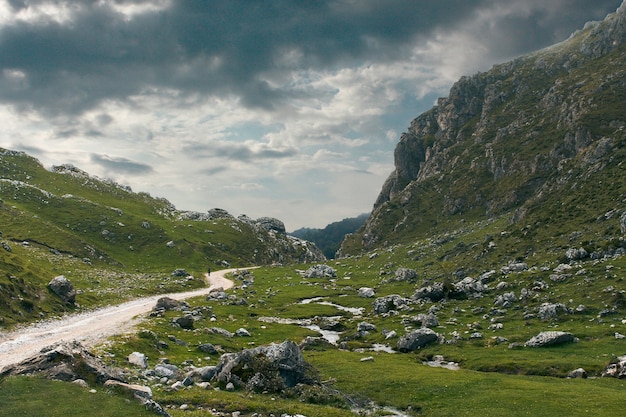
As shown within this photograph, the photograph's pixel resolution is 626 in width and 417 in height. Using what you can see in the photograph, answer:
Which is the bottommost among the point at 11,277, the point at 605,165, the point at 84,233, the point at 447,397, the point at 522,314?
the point at 447,397

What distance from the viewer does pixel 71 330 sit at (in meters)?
55.9

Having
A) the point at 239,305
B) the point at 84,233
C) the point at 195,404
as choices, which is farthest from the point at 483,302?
the point at 84,233

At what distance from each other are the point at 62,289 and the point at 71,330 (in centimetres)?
2062

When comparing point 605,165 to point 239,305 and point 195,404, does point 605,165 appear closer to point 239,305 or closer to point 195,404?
point 239,305

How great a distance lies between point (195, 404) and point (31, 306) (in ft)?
150

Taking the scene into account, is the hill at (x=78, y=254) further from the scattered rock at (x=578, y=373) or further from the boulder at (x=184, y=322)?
the scattered rock at (x=578, y=373)

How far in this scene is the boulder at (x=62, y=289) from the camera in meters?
72.1

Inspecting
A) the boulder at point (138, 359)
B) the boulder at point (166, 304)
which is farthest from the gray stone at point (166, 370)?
the boulder at point (166, 304)

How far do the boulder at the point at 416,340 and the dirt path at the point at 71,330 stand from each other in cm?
3785

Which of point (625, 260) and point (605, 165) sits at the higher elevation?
point (605, 165)

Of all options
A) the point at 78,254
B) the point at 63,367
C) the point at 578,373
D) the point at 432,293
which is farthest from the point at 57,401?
the point at 78,254

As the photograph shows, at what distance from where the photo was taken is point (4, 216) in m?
145

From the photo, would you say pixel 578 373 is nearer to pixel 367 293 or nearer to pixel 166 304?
pixel 166 304

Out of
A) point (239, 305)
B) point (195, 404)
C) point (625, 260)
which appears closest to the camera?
point (195, 404)
